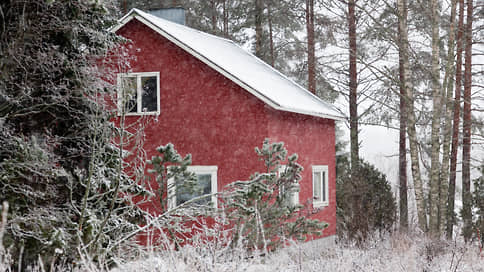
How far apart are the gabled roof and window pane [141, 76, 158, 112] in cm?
123

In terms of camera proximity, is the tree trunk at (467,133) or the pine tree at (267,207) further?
the tree trunk at (467,133)

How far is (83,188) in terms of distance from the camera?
9461 millimetres

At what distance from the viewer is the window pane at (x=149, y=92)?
15023 mm

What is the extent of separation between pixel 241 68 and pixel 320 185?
4243 millimetres

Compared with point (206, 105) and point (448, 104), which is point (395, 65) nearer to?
point (448, 104)

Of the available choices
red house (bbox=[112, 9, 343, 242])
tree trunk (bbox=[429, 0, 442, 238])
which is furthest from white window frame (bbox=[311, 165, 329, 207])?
tree trunk (bbox=[429, 0, 442, 238])

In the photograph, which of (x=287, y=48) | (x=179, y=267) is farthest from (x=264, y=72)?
(x=179, y=267)

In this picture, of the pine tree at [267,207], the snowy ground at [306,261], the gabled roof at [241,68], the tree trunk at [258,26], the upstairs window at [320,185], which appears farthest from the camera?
the tree trunk at [258,26]

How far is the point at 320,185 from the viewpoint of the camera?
56.5 ft

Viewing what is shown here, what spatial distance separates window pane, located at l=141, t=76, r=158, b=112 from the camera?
1502 cm

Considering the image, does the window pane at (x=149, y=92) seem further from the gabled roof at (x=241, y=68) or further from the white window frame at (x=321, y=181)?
the white window frame at (x=321, y=181)

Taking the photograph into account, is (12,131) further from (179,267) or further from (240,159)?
(240,159)

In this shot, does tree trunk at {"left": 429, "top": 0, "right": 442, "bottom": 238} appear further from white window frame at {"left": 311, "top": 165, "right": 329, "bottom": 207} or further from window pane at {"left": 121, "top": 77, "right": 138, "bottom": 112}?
window pane at {"left": 121, "top": 77, "right": 138, "bottom": 112}

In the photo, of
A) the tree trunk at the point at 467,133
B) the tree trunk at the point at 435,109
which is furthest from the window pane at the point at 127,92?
the tree trunk at the point at 467,133
